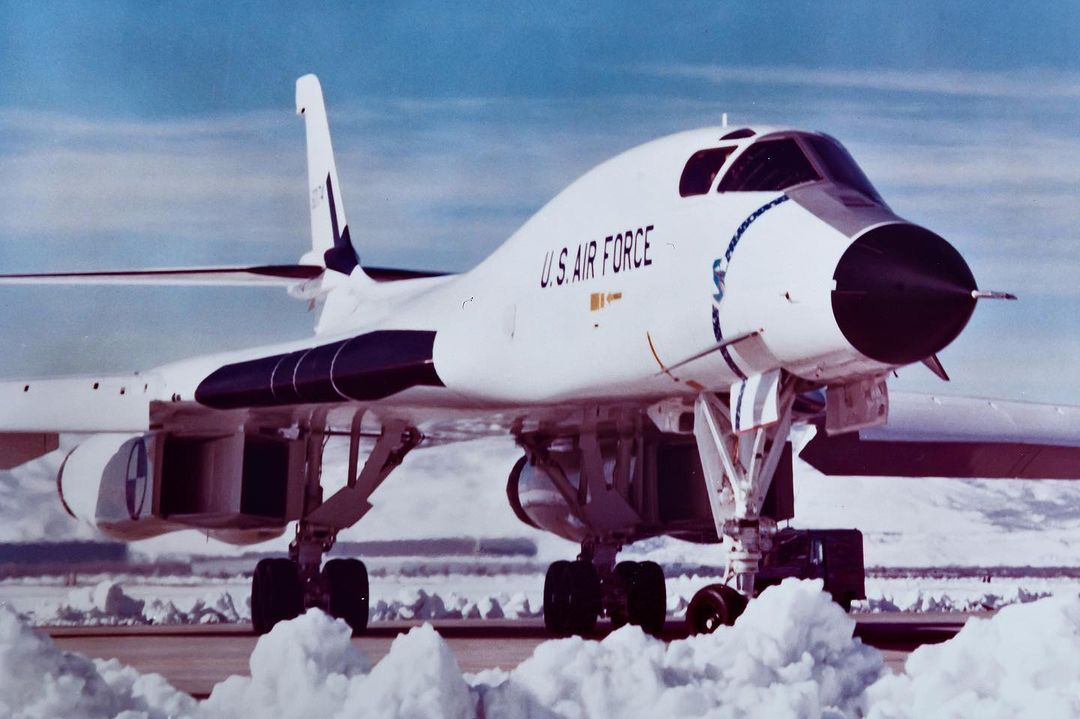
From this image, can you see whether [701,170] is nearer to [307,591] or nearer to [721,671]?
[721,671]

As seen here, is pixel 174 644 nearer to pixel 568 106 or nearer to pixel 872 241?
pixel 568 106

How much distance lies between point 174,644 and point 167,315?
9.96 feet

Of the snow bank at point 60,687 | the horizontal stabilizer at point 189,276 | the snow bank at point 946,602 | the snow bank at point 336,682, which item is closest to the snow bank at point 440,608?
the horizontal stabilizer at point 189,276

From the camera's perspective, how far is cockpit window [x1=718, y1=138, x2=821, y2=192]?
8.73 metres

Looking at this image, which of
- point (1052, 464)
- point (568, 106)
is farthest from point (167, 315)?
point (1052, 464)

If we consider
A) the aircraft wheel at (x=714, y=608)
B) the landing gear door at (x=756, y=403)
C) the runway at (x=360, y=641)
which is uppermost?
the landing gear door at (x=756, y=403)

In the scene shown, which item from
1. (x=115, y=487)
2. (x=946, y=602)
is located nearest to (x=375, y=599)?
(x=115, y=487)

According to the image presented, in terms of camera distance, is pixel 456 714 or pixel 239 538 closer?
pixel 456 714

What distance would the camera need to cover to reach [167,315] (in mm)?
12992

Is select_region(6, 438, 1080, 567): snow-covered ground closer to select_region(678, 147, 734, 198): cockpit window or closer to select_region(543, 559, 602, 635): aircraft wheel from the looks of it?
select_region(543, 559, 602, 635): aircraft wheel

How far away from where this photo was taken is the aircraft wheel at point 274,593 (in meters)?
13.3

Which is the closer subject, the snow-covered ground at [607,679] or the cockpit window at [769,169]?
the snow-covered ground at [607,679]

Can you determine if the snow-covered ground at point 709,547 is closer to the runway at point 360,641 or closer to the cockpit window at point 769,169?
the runway at point 360,641

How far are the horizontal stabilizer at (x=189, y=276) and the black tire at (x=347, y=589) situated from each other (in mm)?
3101
